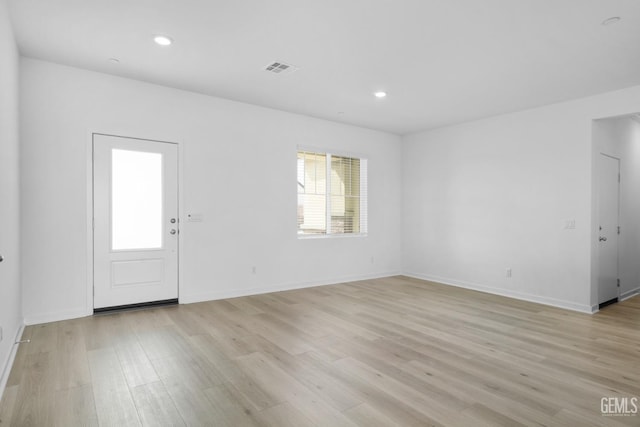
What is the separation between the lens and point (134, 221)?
4.54 m

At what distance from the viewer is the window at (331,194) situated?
6.24 meters

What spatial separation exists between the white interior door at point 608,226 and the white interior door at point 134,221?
5.97 metres

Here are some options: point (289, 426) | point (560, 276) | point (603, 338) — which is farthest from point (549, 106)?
point (289, 426)

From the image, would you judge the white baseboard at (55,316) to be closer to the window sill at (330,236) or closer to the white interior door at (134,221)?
the white interior door at (134,221)

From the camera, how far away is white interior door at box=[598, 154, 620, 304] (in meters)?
4.99

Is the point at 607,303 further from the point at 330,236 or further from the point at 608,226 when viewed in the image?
the point at 330,236

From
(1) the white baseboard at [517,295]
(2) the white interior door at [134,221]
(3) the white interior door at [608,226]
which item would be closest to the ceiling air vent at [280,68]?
(2) the white interior door at [134,221]

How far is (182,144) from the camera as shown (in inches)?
192

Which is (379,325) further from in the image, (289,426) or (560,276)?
(560,276)

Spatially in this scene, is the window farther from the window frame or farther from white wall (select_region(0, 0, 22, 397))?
white wall (select_region(0, 0, 22, 397))

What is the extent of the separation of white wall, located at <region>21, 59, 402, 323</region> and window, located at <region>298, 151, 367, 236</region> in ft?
0.68

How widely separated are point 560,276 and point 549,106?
98.2 inches

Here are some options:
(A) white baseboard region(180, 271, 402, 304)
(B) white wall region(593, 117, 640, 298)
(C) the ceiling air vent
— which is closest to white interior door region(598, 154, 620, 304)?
(B) white wall region(593, 117, 640, 298)

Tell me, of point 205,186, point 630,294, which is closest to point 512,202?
point 630,294
